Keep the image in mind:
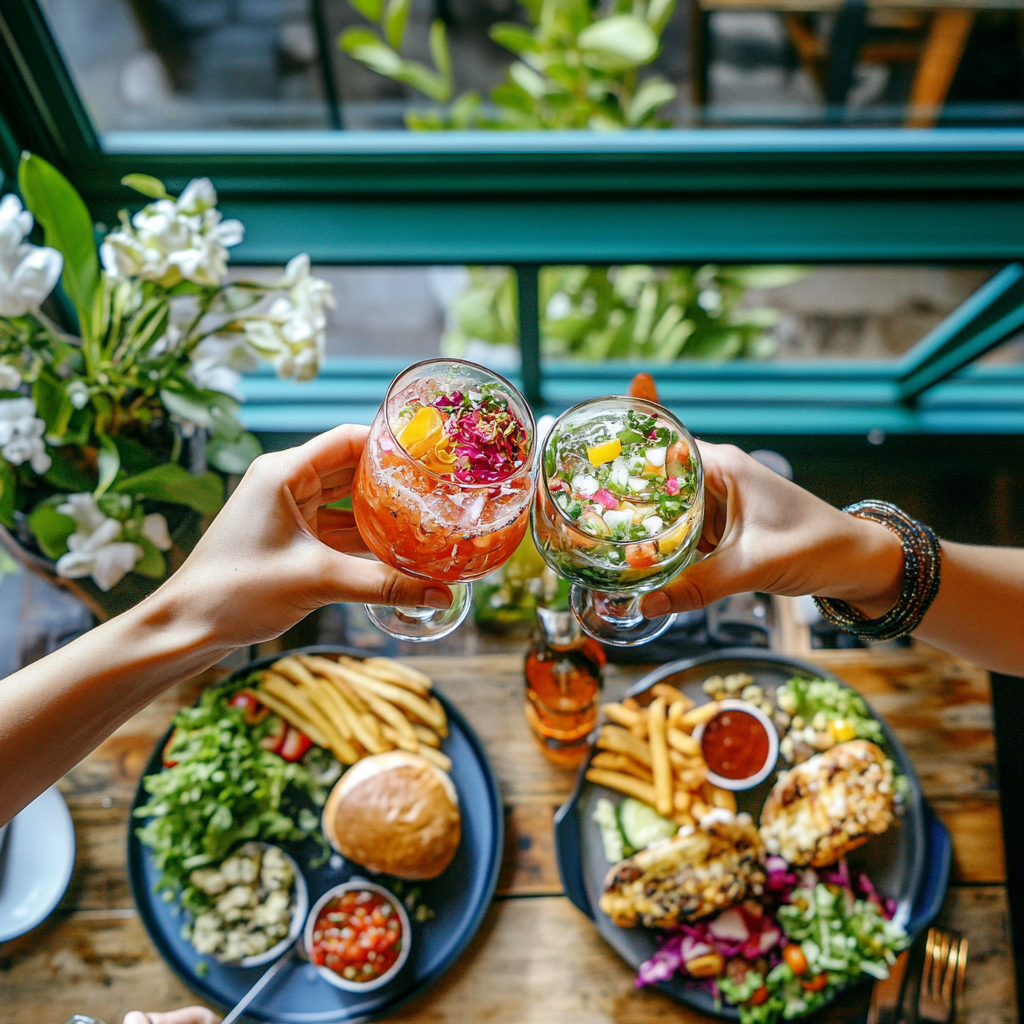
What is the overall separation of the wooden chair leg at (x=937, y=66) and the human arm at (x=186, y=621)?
1.55 m

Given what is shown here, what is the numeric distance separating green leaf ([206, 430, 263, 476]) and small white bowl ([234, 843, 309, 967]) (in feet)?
2.37

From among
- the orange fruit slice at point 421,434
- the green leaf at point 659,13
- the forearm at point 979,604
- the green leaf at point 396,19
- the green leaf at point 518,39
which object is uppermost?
the green leaf at point 396,19

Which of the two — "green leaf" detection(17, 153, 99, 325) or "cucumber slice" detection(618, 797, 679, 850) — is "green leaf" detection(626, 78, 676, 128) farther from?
"cucumber slice" detection(618, 797, 679, 850)

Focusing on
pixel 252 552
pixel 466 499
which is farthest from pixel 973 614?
pixel 252 552

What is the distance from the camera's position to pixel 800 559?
1.18m

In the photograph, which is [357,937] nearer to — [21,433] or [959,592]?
[21,433]

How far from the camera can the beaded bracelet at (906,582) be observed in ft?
4.29

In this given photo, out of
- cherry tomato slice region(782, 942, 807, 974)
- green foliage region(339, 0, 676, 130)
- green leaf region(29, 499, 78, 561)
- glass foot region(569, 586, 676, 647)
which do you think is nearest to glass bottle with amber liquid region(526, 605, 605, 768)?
glass foot region(569, 586, 676, 647)

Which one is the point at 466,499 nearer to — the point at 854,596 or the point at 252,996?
the point at 854,596

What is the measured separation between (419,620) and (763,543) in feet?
2.52

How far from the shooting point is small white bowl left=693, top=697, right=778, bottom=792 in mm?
1635

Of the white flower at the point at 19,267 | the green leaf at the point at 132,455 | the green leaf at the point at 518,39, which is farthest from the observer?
the green leaf at the point at 518,39

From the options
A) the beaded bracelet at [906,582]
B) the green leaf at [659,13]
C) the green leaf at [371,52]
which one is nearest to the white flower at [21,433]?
the green leaf at [371,52]

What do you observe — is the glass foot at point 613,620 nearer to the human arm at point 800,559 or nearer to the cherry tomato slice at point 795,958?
the human arm at point 800,559
